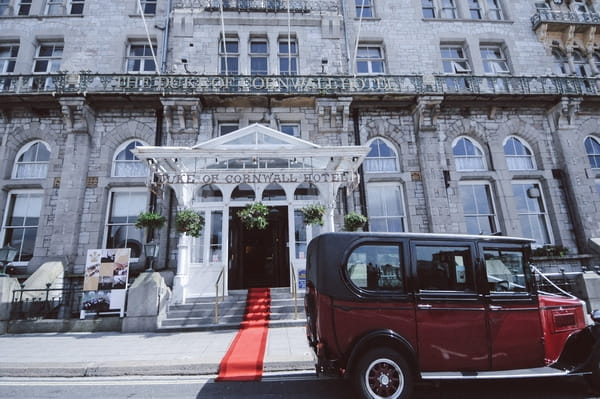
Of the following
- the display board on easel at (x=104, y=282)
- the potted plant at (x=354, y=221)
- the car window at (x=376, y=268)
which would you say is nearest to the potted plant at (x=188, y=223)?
the display board on easel at (x=104, y=282)

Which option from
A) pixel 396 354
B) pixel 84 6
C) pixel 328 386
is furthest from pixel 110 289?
pixel 84 6

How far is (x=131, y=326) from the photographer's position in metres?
8.08

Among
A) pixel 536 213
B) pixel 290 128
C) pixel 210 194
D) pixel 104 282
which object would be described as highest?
pixel 290 128

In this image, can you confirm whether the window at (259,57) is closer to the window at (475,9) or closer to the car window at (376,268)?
the window at (475,9)

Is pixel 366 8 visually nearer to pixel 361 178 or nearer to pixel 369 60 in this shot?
pixel 369 60

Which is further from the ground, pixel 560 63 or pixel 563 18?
pixel 563 18

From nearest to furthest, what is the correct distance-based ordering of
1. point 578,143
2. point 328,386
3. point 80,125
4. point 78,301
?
point 328,386
point 78,301
point 80,125
point 578,143

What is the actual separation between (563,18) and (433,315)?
2089cm

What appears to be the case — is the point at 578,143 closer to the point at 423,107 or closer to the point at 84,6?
the point at 423,107

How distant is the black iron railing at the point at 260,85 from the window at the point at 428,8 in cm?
521

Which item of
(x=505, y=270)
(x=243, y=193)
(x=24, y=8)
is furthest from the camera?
(x=24, y=8)

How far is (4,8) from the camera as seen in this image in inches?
582

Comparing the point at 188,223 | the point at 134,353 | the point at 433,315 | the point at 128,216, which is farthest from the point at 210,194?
the point at 433,315

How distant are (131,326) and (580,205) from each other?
18709mm
